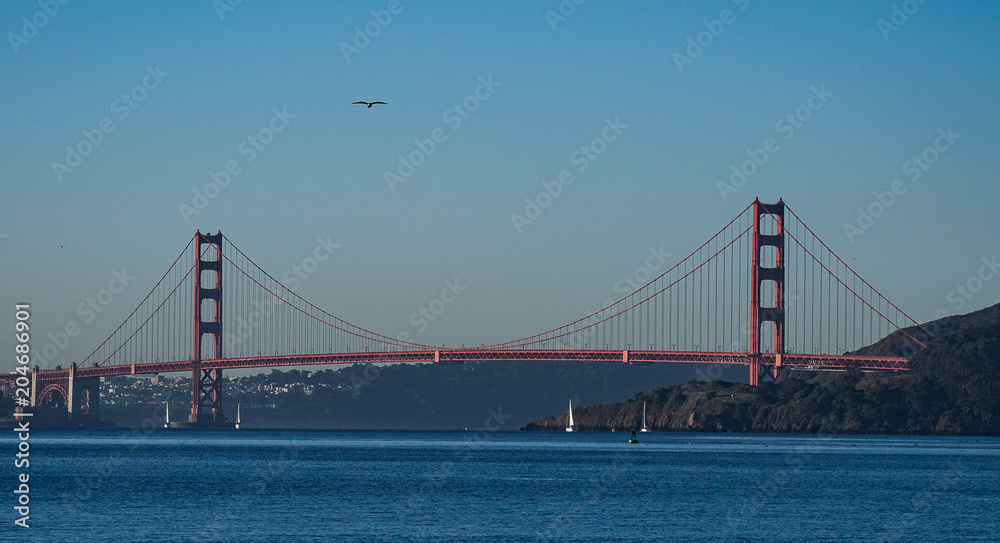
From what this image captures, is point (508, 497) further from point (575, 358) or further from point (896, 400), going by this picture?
point (896, 400)

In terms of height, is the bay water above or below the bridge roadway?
below

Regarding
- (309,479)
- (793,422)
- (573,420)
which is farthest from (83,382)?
(309,479)

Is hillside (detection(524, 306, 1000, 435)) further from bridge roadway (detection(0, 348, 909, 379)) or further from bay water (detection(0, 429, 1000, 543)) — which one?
bay water (detection(0, 429, 1000, 543))

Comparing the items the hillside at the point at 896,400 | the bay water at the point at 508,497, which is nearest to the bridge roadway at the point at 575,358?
the hillside at the point at 896,400

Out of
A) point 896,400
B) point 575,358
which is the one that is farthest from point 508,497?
point 896,400

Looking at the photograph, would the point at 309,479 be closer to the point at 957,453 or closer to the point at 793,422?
the point at 957,453

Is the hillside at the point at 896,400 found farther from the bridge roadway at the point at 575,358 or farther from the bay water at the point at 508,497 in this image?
the bay water at the point at 508,497

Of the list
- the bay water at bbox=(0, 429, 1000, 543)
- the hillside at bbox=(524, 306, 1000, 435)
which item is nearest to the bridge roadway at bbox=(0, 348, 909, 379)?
the hillside at bbox=(524, 306, 1000, 435)

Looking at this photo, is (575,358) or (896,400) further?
(896,400)
